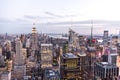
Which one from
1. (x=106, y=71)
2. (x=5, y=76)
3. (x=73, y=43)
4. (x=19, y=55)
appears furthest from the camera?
(x=73, y=43)

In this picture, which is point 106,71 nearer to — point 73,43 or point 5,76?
point 73,43

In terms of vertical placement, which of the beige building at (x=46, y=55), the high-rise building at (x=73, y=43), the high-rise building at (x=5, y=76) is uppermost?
the high-rise building at (x=73, y=43)

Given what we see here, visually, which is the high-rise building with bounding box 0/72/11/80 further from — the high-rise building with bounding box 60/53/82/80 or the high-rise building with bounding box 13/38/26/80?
the high-rise building with bounding box 60/53/82/80

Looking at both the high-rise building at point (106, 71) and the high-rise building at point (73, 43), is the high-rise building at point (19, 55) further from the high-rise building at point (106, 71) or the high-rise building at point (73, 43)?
the high-rise building at point (106, 71)

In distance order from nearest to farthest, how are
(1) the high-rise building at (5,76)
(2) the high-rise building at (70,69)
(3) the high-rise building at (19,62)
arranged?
(1) the high-rise building at (5,76) → (2) the high-rise building at (70,69) → (3) the high-rise building at (19,62)

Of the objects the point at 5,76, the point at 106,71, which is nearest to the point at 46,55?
the point at 5,76

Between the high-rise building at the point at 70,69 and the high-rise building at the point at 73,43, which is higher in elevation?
the high-rise building at the point at 73,43

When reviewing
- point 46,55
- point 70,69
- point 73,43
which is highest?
point 73,43

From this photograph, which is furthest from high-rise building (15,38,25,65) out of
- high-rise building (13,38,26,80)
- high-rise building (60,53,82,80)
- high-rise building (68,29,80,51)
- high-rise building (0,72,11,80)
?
high-rise building (60,53,82,80)

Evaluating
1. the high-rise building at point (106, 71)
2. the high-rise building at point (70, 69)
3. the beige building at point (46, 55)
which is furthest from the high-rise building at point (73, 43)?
the high-rise building at point (106, 71)
